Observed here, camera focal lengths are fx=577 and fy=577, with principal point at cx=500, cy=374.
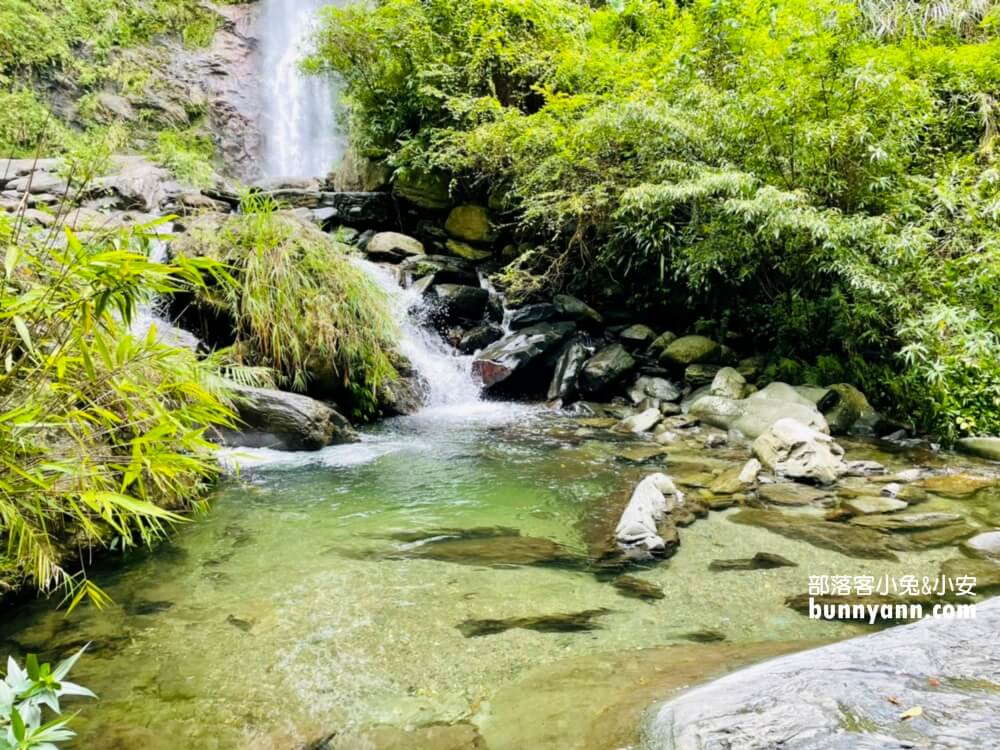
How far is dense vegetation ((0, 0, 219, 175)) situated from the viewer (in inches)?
453

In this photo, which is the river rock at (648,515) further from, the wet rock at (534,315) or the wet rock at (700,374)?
the wet rock at (534,315)

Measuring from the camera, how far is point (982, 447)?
5176 millimetres

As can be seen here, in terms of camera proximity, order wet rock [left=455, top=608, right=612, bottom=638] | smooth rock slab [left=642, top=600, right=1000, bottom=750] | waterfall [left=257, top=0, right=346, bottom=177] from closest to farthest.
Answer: smooth rock slab [left=642, top=600, right=1000, bottom=750], wet rock [left=455, top=608, right=612, bottom=638], waterfall [left=257, top=0, right=346, bottom=177]

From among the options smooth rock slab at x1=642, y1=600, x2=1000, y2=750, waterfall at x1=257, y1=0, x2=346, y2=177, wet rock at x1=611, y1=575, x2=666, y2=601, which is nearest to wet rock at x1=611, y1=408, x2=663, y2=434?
wet rock at x1=611, y1=575, x2=666, y2=601

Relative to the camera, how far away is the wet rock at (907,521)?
365 centimetres

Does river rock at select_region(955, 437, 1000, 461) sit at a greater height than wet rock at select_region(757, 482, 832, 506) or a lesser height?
greater

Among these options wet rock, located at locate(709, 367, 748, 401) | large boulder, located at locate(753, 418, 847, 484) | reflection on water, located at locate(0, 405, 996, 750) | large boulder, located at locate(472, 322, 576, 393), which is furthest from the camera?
large boulder, located at locate(472, 322, 576, 393)

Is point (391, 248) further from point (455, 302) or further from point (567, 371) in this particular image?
point (567, 371)

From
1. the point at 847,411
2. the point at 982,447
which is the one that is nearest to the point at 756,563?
the point at 982,447

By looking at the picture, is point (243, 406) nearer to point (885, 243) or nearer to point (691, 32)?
point (885, 243)

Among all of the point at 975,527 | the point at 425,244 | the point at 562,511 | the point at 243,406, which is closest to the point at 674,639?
the point at 562,511

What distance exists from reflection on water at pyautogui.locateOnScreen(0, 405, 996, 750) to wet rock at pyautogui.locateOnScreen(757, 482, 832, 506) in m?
0.66

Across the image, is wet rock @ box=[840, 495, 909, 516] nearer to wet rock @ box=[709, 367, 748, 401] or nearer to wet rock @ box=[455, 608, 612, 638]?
wet rock @ box=[455, 608, 612, 638]

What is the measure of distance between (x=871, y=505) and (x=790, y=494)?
1.65 ft
